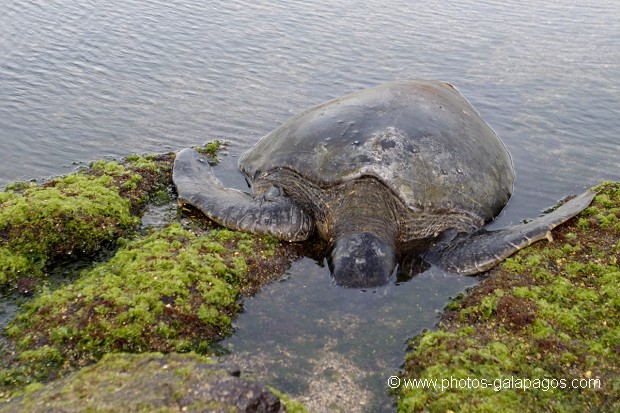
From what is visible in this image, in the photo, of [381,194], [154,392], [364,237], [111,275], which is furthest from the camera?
[381,194]

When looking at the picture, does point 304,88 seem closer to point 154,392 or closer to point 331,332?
point 331,332

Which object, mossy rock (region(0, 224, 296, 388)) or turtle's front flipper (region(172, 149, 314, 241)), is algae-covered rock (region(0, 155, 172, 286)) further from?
turtle's front flipper (region(172, 149, 314, 241))

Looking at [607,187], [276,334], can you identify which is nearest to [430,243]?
[276,334]

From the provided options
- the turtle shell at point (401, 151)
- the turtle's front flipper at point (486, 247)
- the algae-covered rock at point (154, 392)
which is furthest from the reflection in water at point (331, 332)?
the algae-covered rock at point (154, 392)

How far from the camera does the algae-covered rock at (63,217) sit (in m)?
5.30

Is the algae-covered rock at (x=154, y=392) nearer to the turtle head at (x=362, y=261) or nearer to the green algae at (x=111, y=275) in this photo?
the green algae at (x=111, y=275)

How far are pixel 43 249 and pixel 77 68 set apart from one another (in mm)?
6494

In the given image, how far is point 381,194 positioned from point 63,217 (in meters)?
3.41

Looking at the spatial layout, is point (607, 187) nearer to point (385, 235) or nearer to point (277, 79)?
point (385, 235)

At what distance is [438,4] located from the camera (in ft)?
57.1

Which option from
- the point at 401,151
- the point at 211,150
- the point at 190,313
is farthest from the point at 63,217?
the point at 401,151

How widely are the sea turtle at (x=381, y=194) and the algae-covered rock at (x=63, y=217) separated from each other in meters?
0.70

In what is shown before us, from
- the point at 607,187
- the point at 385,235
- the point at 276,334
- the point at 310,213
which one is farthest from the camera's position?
the point at 607,187

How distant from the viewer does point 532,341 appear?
4492 mm
